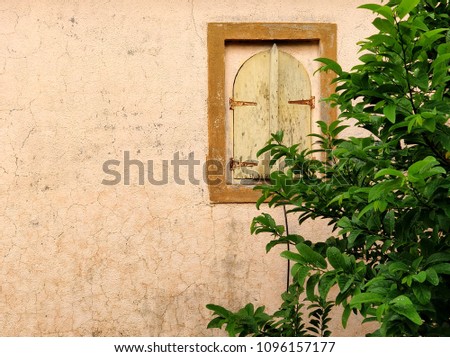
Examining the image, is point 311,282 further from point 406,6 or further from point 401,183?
point 406,6

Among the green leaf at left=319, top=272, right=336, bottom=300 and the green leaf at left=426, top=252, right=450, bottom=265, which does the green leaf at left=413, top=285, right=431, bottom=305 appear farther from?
the green leaf at left=319, top=272, right=336, bottom=300

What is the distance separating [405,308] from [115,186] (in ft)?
10.4

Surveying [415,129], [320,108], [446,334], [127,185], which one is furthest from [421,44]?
[127,185]

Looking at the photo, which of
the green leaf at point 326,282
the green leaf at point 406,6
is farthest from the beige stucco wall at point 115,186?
the green leaf at point 406,6

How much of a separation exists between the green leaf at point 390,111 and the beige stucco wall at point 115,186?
2.63m

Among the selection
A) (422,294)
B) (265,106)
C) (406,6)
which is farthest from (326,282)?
(265,106)

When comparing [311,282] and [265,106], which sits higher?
[265,106]

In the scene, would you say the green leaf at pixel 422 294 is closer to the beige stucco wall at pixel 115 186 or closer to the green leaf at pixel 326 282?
the green leaf at pixel 326 282

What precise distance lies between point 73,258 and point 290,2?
2.57m

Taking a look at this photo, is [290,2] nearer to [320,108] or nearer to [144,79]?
[320,108]

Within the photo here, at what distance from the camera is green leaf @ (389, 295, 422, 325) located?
3.02 meters

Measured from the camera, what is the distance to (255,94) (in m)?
5.86

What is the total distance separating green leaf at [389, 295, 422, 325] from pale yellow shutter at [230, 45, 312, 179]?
111 inches

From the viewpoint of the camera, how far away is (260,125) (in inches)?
230
